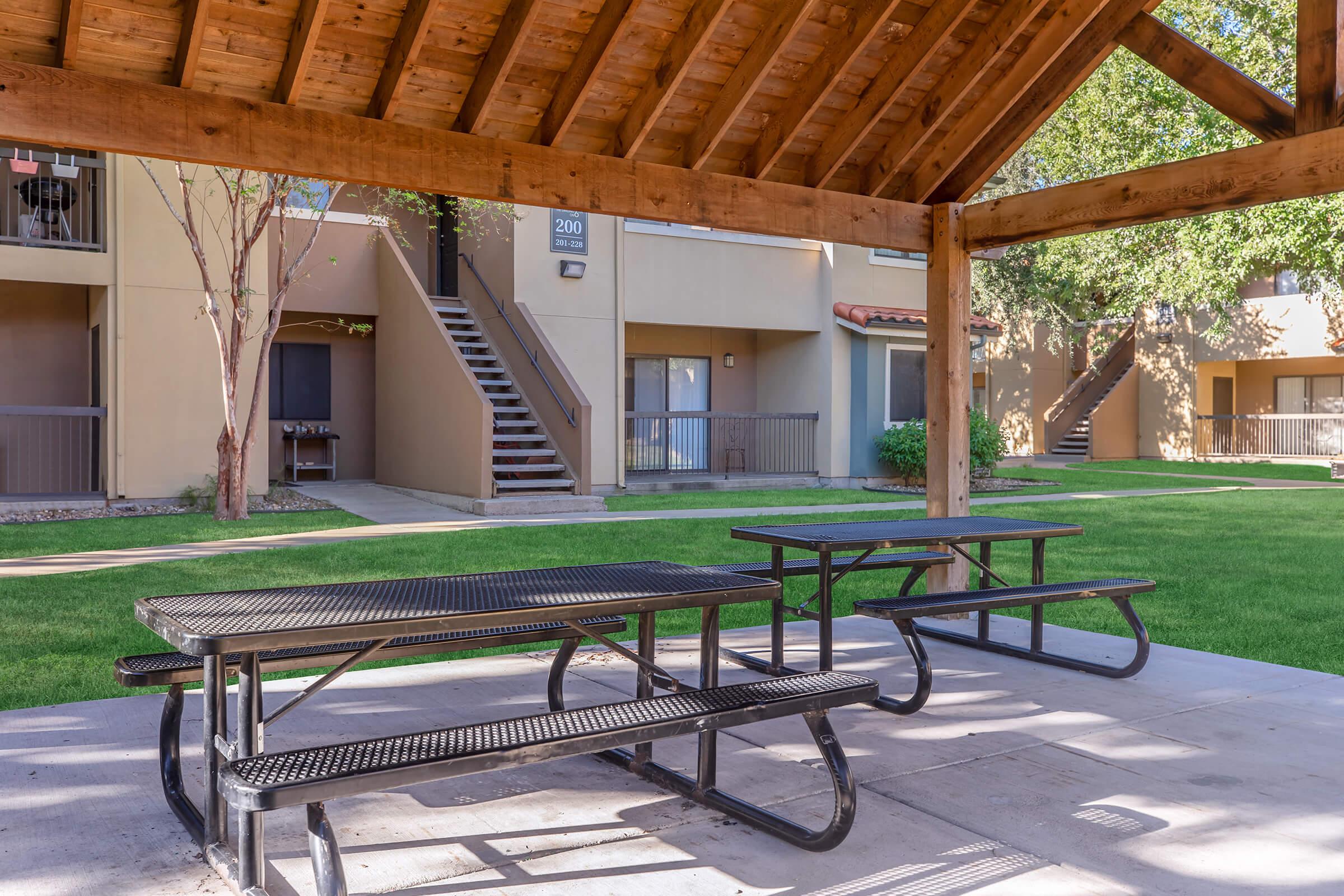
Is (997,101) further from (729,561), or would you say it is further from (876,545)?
(729,561)

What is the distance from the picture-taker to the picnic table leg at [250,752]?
2.84 metres

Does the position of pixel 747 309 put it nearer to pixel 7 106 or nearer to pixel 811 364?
pixel 811 364

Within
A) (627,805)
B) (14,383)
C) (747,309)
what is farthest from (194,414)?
(627,805)

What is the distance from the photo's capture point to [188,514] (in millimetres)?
13344

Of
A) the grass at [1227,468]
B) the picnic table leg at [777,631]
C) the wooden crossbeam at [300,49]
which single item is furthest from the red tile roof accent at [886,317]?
the wooden crossbeam at [300,49]

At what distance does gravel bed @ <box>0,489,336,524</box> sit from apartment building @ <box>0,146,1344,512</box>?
0.94 ft

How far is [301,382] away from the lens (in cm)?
1777

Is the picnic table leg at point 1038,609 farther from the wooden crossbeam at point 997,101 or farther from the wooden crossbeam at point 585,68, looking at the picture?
the wooden crossbeam at point 585,68

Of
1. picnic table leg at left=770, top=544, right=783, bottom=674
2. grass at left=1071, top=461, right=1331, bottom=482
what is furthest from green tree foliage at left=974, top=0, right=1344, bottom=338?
picnic table leg at left=770, top=544, right=783, bottom=674

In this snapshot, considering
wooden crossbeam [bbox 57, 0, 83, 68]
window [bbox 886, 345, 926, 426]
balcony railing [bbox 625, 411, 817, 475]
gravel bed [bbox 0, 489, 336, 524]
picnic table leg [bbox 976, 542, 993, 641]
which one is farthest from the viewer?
window [bbox 886, 345, 926, 426]

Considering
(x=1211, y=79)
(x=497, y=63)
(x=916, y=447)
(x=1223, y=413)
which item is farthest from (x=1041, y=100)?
(x=1223, y=413)

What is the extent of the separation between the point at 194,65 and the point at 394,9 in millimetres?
963

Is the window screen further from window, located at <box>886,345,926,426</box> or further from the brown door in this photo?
the brown door

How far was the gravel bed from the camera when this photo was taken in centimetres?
1278
